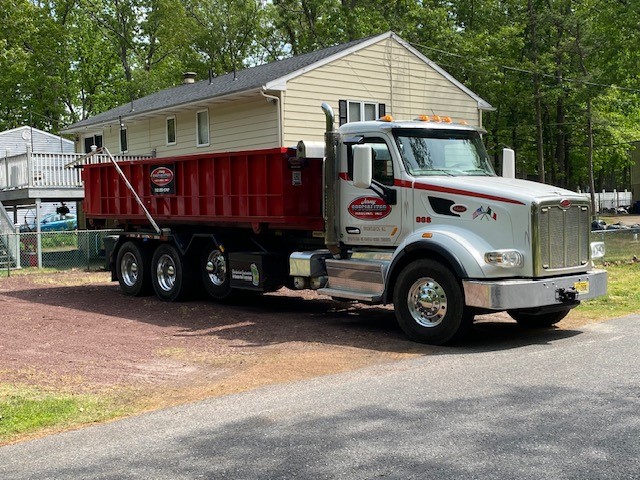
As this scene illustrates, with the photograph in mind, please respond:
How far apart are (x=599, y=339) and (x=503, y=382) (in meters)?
2.93

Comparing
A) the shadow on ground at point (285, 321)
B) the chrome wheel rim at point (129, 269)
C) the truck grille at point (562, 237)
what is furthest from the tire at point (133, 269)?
the truck grille at point (562, 237)

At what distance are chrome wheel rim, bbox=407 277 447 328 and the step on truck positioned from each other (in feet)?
0.05

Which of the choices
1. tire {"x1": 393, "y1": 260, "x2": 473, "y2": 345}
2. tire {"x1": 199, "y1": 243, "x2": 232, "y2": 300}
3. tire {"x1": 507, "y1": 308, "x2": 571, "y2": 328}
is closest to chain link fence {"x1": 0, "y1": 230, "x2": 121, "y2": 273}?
tire {"x1": 199, "y1": 243, "x2": 232, "y2": 300}

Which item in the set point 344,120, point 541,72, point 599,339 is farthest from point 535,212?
point 541,72

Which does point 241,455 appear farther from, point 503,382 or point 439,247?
point 439,247

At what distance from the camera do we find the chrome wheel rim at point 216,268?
45.9ft

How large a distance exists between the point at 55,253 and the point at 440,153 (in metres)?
16.8

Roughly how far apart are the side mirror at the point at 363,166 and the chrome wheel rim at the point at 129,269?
22.3 feet

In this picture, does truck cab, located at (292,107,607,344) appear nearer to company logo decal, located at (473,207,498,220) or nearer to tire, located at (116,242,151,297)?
company logo decal, located at (473,207,498,220)

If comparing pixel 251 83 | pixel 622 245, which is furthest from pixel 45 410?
pixel 251 83

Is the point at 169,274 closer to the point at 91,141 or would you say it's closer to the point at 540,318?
the point at 540,318

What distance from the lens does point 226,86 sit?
24562 millimetres

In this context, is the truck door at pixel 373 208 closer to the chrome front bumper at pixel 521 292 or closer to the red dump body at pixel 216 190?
the red dump body at pixel 216 190

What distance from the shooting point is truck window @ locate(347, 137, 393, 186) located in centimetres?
1075
